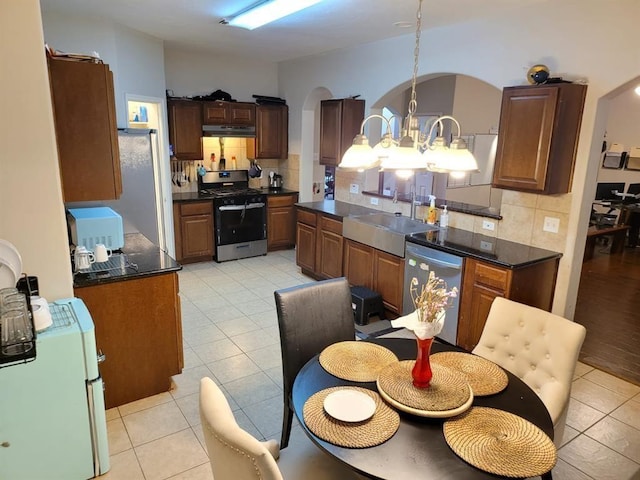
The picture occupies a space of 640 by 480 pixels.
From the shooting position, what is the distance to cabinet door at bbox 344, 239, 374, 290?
14.1ft

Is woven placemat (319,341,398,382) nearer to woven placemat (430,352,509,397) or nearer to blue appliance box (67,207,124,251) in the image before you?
woven placemat (430,352,509,397)

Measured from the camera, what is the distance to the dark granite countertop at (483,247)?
3190mm

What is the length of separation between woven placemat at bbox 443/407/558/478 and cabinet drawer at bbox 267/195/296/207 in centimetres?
481

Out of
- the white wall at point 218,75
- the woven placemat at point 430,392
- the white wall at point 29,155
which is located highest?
the white wall at point 218,75

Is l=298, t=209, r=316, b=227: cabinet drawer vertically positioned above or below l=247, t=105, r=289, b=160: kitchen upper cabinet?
below

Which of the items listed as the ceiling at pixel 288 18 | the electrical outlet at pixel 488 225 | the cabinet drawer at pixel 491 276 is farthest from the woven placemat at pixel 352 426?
the ceiling at pixel 288 18

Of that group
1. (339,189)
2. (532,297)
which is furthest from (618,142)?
(532,297)

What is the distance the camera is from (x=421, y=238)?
3.72 meters

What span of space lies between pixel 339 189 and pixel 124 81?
270cm

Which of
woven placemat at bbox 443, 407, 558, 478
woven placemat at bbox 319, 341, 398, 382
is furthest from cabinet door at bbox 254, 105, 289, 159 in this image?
woven placemat at bbox 443, 407, 558, 478

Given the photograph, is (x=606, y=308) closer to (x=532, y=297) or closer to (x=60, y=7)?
(x=532, y=297)

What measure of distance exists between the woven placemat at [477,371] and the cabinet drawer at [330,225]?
8.83ft

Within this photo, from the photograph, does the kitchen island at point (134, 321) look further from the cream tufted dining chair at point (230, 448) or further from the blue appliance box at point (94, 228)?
the cream tufted dining chair at point (230, 448)

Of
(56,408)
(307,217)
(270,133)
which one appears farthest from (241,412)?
(270,133)
